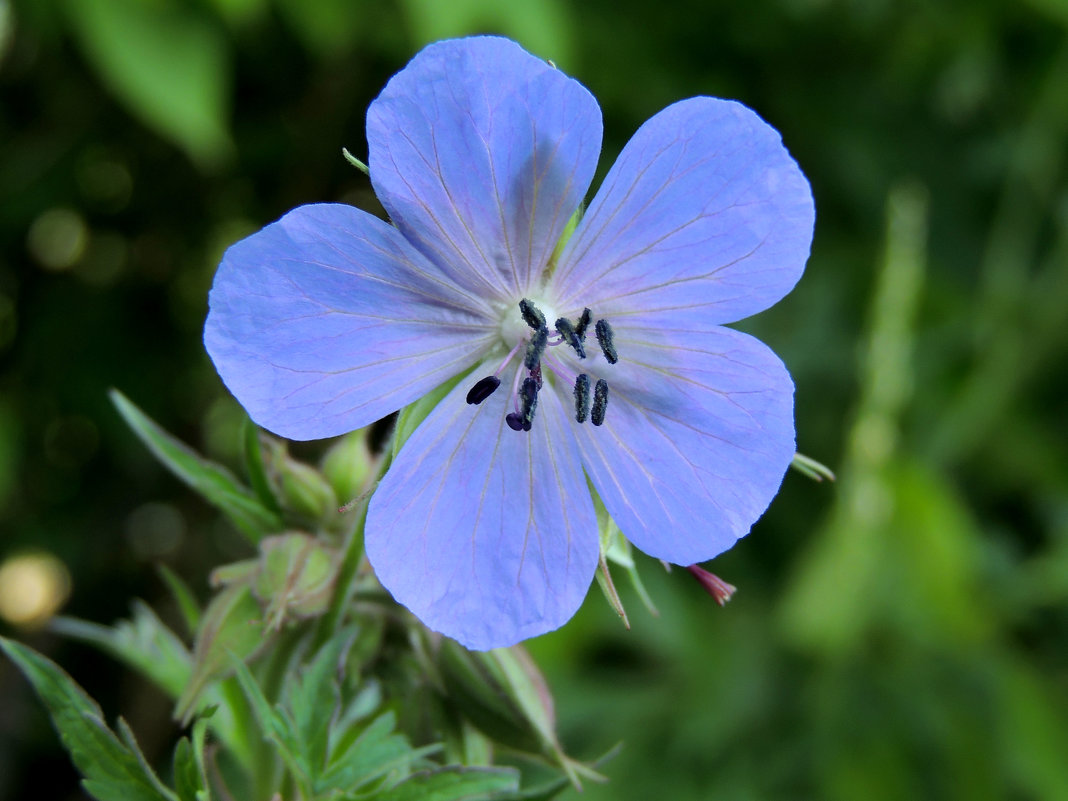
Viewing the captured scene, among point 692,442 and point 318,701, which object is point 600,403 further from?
point 318,701

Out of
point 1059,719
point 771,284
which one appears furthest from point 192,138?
point 1059,719

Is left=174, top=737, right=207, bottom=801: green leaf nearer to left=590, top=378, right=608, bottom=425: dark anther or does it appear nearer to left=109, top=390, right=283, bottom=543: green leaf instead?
left=109, top=390, right=283, bottom=543: green leaf

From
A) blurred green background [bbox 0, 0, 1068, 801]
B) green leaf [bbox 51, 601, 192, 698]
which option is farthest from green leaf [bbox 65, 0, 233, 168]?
green leaf [bbox 51, 601, 192, 698]

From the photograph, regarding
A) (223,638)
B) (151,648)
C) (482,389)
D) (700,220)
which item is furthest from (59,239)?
(700,220)

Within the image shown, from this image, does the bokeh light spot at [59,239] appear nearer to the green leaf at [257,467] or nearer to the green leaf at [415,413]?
the green leaf at [257,467]

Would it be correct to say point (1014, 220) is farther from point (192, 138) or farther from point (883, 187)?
point (192, 138)

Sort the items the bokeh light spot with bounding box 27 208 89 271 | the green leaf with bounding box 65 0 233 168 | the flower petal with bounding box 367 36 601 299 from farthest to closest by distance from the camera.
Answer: the bokeh light spot with bounding box 27 208 89 271 → the green leaf with bounding box 65 0 233 168 → the flower petal with bounding box 367 36 601 299
